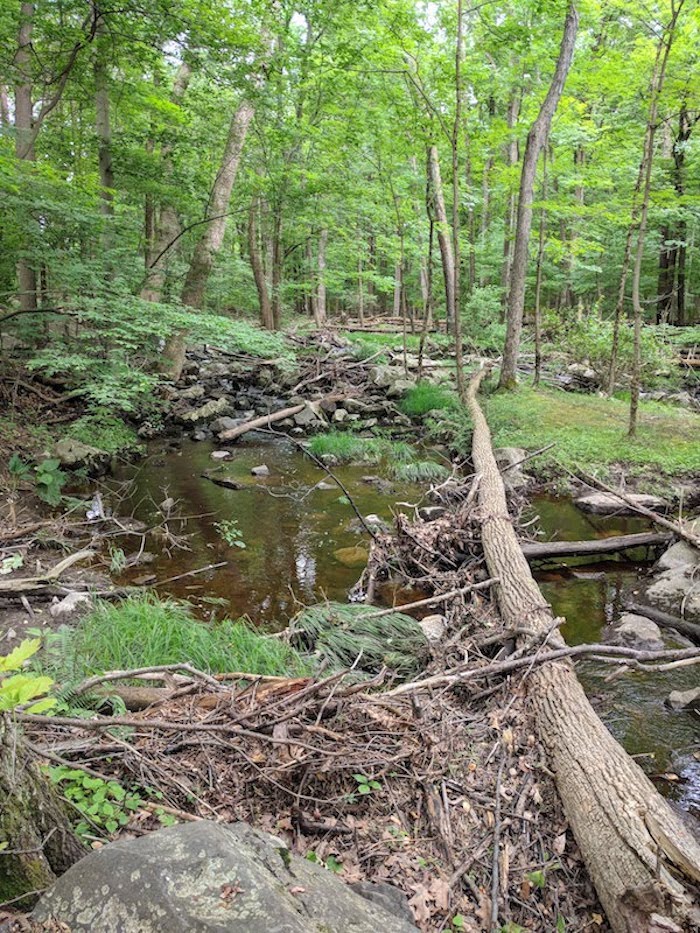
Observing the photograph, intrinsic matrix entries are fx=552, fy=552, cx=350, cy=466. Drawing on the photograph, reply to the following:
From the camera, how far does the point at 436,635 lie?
4.39 meters

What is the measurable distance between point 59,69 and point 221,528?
740 centimetres

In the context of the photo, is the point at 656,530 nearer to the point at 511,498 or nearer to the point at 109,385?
the point at 511,498

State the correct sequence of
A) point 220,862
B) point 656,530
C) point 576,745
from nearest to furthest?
point 220,862
point 576,745
point 656,530

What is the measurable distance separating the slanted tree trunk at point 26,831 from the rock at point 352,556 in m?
4.80

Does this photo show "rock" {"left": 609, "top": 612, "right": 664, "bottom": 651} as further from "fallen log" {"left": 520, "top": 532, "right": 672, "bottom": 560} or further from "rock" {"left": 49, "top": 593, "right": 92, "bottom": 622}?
"rock" {"left": 49, "top": 593, "right": 92, "bottom": 622}

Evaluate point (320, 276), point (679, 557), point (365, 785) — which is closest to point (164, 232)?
point (320, 276)

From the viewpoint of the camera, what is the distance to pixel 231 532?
690 centimetres

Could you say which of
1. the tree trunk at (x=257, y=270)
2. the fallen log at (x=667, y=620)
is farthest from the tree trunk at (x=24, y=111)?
the fallen log at (x=667, y=620)

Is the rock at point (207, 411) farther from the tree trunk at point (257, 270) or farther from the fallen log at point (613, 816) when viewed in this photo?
the fallen log at point (613, 816)

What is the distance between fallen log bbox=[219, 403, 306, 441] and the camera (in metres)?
11.2

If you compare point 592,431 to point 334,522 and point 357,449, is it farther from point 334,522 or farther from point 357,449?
point 334,522

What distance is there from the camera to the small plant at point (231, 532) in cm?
669

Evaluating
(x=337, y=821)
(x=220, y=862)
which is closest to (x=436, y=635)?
(x=337, y=821)

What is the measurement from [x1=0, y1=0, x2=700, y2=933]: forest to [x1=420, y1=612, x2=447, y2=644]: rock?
0.06m
